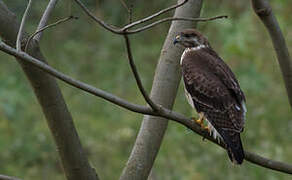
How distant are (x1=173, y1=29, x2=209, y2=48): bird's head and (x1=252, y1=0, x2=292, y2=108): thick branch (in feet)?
2.70

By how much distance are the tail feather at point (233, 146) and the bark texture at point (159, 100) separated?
1.29ft

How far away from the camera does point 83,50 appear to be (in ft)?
28.9

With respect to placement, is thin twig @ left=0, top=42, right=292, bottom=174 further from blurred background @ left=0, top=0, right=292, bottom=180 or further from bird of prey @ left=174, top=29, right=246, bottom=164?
blurred background @ left=0, top=0, right=292, bottom=180

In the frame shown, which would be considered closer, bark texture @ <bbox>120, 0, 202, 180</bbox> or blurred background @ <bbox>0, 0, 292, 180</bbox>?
bark texture @ <bbox>120, 0, 202, 180</bbox>

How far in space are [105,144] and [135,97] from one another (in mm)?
883

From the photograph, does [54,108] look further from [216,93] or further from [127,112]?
[127,112]

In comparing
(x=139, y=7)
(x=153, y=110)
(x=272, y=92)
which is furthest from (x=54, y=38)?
(x=153, y=110)

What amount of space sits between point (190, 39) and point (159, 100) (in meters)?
0.75

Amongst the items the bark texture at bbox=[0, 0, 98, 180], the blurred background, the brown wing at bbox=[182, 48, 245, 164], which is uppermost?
the bark texture at bbox=[0, 0, 98, 180]

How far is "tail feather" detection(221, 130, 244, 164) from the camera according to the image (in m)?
3.63

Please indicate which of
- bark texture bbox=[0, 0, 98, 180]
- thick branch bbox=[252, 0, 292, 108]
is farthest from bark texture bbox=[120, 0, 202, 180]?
thick branch bbox=[252, 0, 292, 108]

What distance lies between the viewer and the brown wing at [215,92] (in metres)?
4.11

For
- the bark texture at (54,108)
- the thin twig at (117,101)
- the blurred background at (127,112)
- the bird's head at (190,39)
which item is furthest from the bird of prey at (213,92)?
the blurred background at (127,112)

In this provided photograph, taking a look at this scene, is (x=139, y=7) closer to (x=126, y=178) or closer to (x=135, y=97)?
(x=135, y=97)
